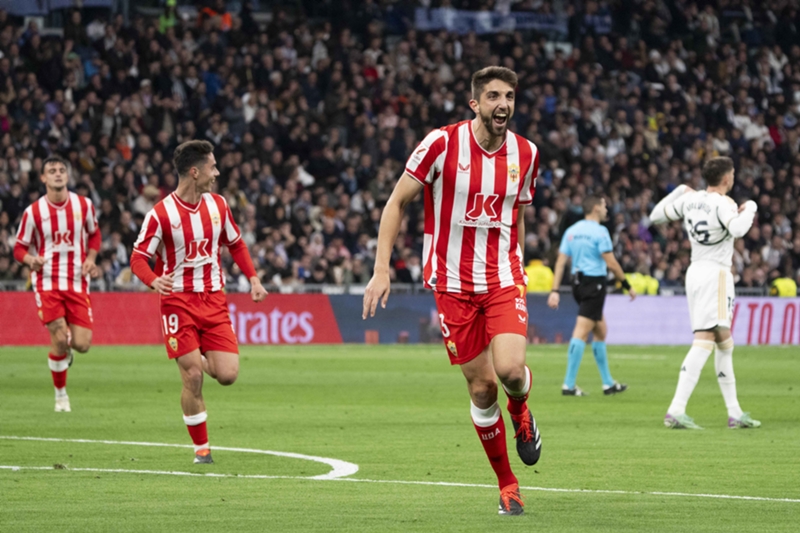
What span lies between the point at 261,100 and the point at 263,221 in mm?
3252

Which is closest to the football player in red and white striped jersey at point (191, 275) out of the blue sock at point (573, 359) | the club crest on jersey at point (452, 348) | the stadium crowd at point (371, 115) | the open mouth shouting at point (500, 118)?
the club crest on jersey at point (452, 348)

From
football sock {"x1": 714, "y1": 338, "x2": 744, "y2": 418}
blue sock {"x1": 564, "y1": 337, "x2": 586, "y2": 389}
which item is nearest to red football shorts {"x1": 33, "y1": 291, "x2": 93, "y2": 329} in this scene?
blue sock {"x1": 564, "y1": 337, "x2": 586, "y2": 389}

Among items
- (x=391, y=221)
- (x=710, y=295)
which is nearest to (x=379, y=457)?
(x=391, y=221)

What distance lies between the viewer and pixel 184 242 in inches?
397

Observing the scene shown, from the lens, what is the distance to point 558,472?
9125 mm

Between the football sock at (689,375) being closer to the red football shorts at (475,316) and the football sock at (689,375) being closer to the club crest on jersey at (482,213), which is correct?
the red football shorts at (475,316)

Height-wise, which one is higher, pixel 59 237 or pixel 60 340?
pixel 59 237

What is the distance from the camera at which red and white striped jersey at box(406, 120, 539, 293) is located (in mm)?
7309

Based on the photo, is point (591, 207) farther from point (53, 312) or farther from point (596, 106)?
point (596, 106)

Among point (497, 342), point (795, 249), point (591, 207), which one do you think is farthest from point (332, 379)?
point (795, 249)

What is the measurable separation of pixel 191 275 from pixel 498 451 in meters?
3.54

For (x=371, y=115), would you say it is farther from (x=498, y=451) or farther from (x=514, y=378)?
(x=514, y=378)

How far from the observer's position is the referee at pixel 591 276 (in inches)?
650

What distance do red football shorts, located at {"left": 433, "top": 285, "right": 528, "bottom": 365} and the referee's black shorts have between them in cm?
927
